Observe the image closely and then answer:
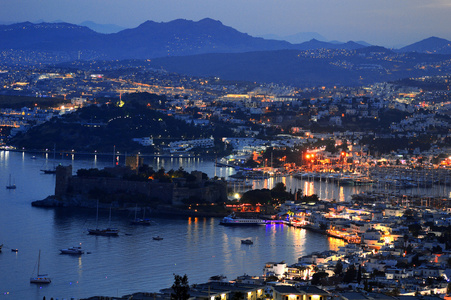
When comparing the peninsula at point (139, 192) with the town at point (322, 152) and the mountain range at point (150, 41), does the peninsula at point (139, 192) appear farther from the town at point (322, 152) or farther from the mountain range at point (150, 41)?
the mountain range at point (150, 41)

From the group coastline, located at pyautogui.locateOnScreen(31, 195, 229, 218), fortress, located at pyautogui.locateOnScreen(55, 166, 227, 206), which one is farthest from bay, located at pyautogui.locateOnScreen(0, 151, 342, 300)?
fortress, located at pyautogui.locateOnScreen(55, 166, 227, 206)

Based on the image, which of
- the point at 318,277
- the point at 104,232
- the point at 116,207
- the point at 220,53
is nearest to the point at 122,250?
the point at 104,232

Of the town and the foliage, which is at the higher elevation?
the town

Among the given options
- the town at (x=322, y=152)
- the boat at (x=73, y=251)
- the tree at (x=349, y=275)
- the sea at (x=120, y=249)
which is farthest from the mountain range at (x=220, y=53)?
the tree at (x=349, y=275)

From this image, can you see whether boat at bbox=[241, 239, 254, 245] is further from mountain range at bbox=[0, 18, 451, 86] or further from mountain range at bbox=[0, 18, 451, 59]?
mountain range at bbox=[0, 18, 451, 59]

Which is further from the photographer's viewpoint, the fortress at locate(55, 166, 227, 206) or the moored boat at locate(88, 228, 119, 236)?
the fortress at locate(55, 166, 227, 206)

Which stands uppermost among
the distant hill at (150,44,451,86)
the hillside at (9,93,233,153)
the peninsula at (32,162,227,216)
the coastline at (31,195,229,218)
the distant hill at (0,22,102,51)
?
the distant hill at (0,22,102,51)

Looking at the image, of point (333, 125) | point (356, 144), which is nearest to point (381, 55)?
point (333, 125)
